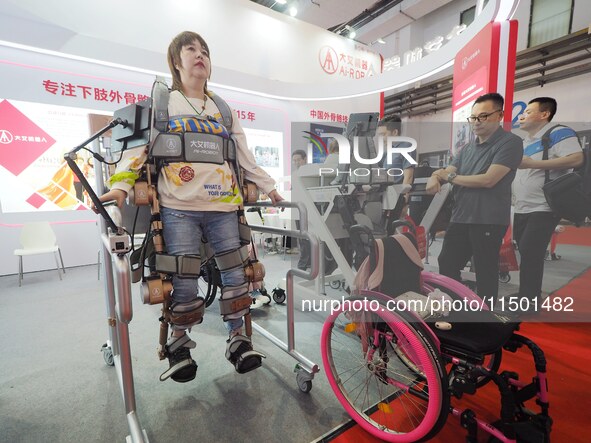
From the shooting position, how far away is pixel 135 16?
400 centimetres

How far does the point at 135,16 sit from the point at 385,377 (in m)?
5.10

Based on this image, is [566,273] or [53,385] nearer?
[53,385]

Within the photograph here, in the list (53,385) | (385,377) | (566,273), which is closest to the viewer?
(385,377)

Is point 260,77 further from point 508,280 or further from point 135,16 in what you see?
point 508,280

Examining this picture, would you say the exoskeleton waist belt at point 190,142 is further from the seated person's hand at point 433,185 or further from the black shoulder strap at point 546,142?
the black shoulder strap at point 546,142

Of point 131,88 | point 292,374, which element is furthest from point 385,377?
point 131,88

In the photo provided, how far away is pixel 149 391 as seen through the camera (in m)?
1.57

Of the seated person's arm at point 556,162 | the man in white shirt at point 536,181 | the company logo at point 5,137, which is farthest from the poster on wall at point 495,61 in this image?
the company logo at point 5,137

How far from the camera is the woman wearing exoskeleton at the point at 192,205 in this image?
1.24m

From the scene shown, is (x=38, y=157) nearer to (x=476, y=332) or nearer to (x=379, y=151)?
(x=379, y=151)

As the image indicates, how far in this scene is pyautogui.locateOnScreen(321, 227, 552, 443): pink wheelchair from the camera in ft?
3.32

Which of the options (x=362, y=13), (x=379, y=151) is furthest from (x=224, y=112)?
(x=362, y=13)

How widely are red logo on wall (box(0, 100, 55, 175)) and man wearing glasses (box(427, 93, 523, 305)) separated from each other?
15.8ft

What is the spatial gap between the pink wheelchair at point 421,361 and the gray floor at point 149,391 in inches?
9.1
